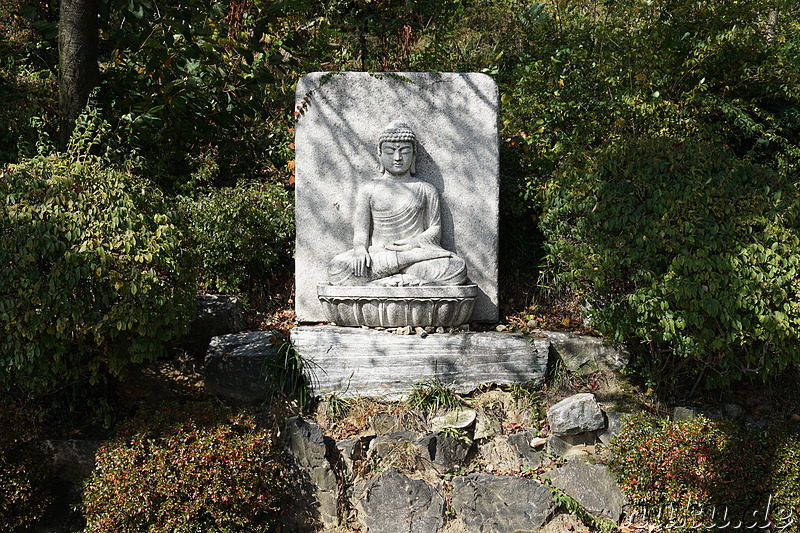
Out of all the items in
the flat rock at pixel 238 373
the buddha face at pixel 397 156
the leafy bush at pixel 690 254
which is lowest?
the flat rock at pixel 238 373

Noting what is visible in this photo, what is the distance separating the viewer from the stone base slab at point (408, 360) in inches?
211

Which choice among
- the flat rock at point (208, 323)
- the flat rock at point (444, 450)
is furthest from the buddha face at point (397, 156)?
the flat rock at point (444, 450)

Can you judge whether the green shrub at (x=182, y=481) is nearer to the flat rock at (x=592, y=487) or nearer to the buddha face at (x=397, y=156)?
the flat rock at (x=592, y=487)

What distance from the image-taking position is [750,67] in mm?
6543

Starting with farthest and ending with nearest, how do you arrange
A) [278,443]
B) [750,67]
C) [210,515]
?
1. [750,67]
2. [278,443]
3. [210,515]

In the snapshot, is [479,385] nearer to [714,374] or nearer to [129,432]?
[714,374]

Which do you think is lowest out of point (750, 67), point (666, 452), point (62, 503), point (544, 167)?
point (62, 503)

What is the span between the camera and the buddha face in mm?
5785

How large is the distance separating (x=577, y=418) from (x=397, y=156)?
2.41m

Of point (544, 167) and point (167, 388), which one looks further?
point (544, 167)

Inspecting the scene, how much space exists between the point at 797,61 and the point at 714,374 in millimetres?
3308

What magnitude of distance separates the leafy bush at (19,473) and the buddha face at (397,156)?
3137mm

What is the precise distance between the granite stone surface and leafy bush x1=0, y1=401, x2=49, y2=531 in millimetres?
2270

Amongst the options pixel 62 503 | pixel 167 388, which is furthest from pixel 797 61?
pixel 62 503
